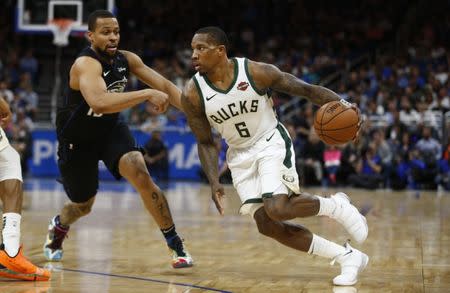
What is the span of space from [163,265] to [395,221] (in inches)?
181

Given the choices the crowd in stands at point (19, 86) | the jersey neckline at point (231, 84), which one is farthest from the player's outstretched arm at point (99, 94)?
the crowd in stands at point (19, 86)

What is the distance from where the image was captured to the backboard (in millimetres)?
19797

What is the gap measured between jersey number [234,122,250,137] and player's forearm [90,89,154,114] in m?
0.70

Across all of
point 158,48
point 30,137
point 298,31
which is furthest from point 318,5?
point 30,137

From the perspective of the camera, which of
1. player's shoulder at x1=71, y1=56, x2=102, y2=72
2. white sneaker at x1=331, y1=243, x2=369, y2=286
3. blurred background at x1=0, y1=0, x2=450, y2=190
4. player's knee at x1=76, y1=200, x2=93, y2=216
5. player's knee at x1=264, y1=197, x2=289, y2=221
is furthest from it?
blurred background at x1=0, y1=0, x2=450, y2=190

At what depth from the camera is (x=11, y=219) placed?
20.0 ft

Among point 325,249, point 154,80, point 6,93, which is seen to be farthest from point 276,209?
point 6,93

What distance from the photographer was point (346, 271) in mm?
5918

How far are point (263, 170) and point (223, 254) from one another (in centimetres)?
183

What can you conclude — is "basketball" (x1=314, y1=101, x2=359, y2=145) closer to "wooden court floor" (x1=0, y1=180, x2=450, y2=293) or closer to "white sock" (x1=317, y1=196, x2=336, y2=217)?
"white sock" (x1=317, y1=196, x2=336, y2=217)

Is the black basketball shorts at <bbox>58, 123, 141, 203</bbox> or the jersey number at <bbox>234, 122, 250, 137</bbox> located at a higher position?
the jersey number at <bbox>234, 122, 250, 137</bbox>

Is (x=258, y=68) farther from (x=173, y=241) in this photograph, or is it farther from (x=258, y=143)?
(x=173, y=241)

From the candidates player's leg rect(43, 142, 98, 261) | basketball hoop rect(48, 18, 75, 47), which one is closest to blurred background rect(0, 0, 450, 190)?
basketball hoop rect(48, 18, 75, 47)

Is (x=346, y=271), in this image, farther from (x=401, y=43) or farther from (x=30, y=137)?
(x=401, y=43)
